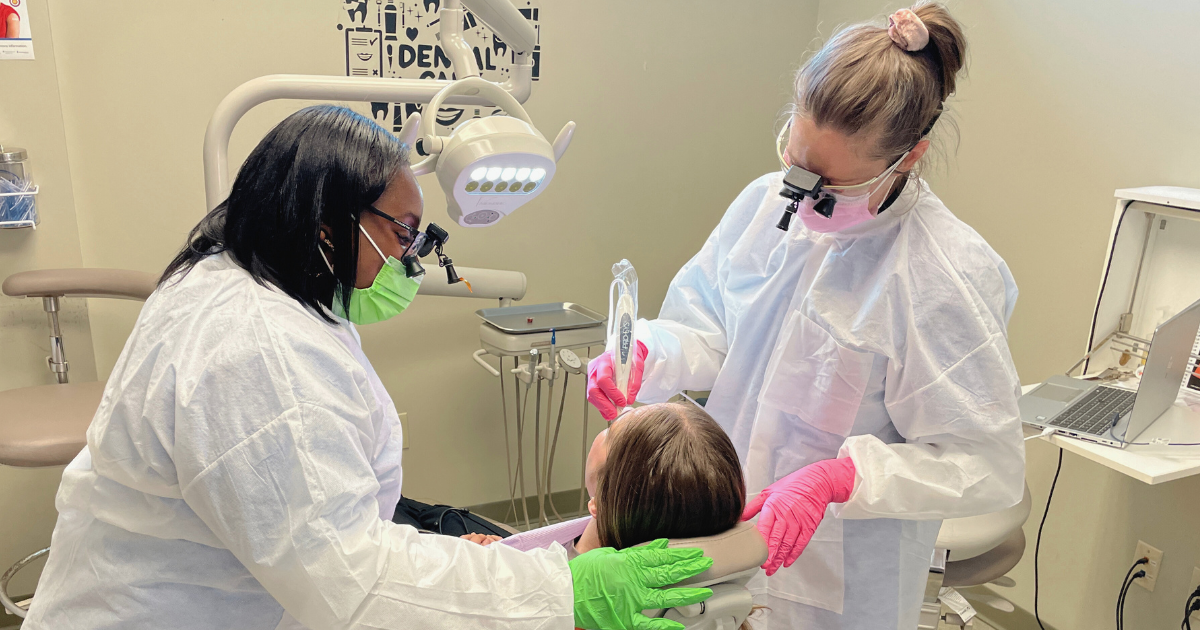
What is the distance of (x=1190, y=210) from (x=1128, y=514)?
794mm

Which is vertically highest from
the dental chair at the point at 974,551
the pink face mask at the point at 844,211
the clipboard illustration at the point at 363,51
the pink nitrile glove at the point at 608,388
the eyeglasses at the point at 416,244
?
the clipboard illustration at the point at 363,51

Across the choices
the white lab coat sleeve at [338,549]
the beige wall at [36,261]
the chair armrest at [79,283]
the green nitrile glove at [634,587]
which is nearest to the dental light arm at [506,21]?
the white lab coat sleeve at [338,549]

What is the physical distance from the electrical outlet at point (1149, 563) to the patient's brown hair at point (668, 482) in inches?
59.7

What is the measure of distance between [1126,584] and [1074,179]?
3.43 ft

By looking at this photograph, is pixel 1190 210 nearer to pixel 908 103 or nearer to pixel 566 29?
pixel 908 103

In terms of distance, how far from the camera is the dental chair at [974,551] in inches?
64.4

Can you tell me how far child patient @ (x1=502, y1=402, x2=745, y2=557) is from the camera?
1.05 meters

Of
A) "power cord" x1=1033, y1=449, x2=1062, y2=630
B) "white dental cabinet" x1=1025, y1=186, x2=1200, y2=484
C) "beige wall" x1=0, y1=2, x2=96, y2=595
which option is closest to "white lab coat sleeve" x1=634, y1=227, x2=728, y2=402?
"white dental cabinet" x1=1025, y1=186, x2=1200, y2=484

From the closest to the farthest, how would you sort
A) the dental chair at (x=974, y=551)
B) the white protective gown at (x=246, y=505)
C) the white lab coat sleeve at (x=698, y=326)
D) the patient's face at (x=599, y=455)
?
the white protective gown at (x=246, y=505) < the patient's face at (x=599, y=455) < the white lab coat sleeve at (x=698, y=326) < the dental chair at (x=974, y=551)

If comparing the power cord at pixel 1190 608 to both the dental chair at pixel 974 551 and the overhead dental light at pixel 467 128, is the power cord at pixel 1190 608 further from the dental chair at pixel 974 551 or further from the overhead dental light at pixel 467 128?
the overhead dental light at pixel 467 128

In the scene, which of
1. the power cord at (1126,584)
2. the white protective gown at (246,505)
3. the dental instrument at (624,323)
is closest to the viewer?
the white protective gown at (246,505)

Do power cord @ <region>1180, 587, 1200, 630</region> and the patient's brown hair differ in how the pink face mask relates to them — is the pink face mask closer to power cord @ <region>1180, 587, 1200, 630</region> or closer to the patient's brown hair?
the patient's brown hair

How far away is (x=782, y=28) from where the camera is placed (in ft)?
9.14

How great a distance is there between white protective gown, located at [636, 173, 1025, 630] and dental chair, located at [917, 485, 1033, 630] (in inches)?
14.7
